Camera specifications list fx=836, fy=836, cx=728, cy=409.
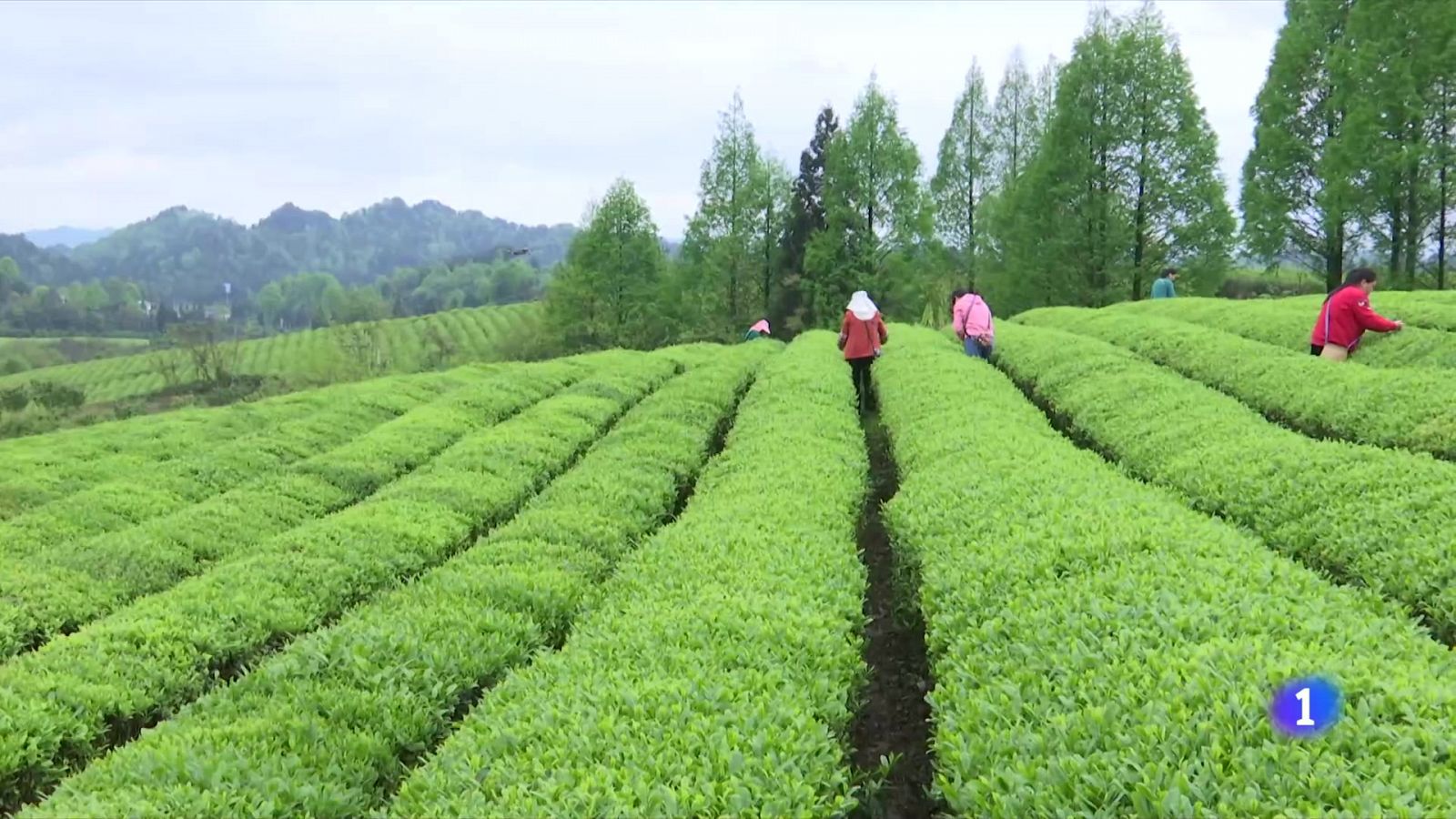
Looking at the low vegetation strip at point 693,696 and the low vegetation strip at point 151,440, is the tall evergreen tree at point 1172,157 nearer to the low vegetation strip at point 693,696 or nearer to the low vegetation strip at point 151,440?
the low vegetation strip at point 151,440

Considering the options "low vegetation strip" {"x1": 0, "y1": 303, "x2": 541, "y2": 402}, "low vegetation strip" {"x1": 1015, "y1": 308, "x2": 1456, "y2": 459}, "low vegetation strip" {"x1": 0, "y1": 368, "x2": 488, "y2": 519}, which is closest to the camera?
"low vegetation strip" {"x1": 1015, "y1": 308, "x2": 1456, "y2": 459}

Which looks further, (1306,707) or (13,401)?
(13,401)

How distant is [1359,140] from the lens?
2650 cm

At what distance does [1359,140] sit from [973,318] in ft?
58.5

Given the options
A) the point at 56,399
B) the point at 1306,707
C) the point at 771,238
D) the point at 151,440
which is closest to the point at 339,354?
the point at 56,399

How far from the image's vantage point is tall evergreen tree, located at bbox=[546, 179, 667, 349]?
47125 millimetres

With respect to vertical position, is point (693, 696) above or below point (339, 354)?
above

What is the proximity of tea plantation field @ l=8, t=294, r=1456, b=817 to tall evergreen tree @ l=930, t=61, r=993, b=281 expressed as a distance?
113 feet

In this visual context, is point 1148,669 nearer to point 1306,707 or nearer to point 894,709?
point 1306,707

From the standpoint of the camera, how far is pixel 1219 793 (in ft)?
10.0

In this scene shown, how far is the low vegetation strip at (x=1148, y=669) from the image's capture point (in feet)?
10.2

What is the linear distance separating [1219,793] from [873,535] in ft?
22.3

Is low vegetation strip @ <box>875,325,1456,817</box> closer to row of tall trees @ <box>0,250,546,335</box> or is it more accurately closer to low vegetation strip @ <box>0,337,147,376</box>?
row of tall trees @ <box>0,250,546,335</box>

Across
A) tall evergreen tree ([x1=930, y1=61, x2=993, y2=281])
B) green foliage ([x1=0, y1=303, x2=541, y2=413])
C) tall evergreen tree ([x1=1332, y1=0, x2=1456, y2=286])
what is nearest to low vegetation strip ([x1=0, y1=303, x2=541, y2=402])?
green foliage ([x1=0, y1=303, x2=541, y2=413])
